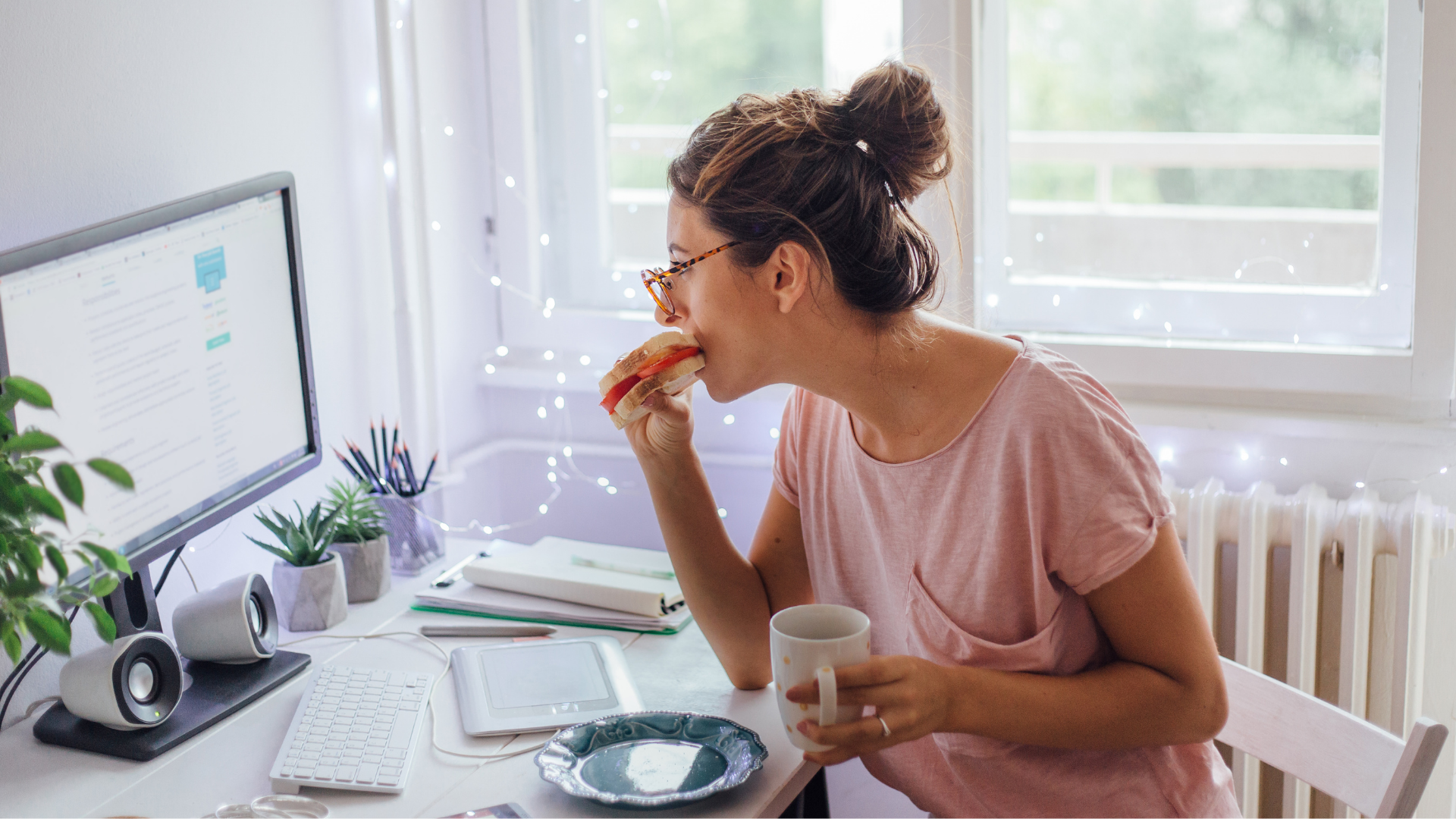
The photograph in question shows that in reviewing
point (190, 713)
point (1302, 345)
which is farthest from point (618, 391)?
point (1302, 345)

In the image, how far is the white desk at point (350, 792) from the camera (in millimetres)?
991

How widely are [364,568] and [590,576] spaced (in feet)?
0.93

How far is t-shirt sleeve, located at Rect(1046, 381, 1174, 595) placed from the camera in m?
1.02

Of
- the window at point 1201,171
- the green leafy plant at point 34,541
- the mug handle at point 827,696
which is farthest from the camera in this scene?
the window at point 1201,171

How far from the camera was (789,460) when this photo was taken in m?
1.31

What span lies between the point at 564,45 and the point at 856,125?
100 cm

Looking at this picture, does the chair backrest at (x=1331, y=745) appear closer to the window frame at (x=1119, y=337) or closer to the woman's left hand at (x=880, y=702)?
the woman's left hand at (x=880, y=702)

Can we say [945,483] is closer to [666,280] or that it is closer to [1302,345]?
[666,280]

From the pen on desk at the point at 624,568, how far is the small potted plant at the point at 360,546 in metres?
0.24

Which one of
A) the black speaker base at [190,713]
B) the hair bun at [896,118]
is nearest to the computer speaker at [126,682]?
the black speaker base at [190,713]

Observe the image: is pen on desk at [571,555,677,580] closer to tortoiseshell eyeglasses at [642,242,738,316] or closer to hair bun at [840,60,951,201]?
tortoiseshell eyeglasses at [642,242,738,316]

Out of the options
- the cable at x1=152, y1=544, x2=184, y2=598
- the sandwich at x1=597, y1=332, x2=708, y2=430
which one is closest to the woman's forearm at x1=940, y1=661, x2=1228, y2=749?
the sandwich at x1=597, y1=332, x2=708, y2=430

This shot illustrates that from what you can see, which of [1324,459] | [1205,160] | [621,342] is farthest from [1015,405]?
[621,342]

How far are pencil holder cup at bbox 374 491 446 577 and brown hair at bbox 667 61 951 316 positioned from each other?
0.63 m
